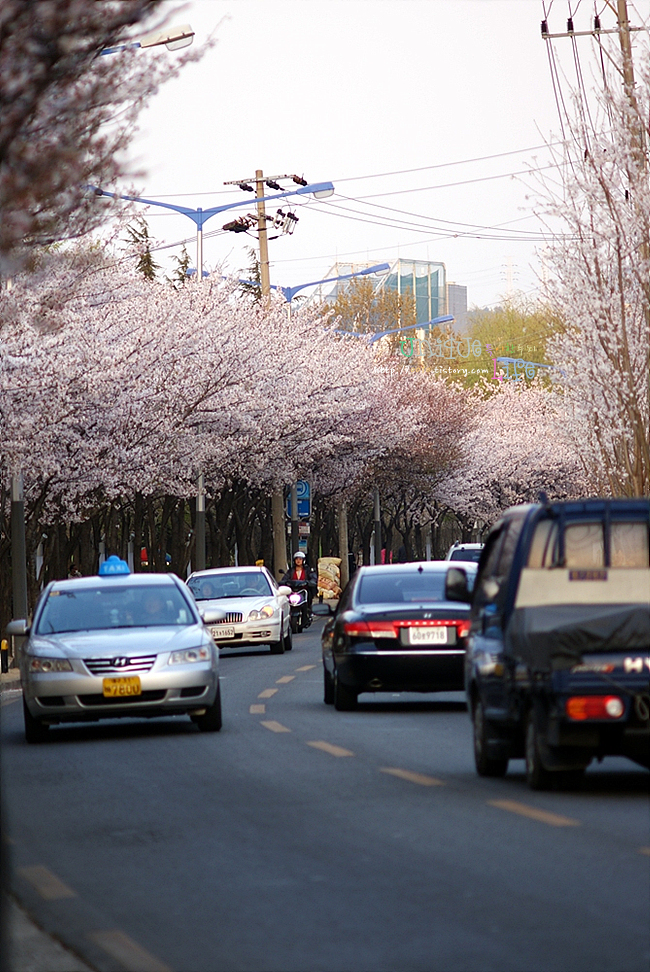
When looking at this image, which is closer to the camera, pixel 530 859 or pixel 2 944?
pixel 2 944

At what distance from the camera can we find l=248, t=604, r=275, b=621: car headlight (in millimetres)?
31625

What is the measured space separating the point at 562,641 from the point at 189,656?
5.80 meters

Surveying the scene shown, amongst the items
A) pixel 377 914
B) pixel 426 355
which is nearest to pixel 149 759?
pixel 377 914

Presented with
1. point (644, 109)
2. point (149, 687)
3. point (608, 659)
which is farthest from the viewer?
point (644, 109)

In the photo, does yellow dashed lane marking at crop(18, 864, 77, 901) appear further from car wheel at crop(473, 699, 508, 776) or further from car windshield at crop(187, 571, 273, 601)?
car windshield at crop(187, 571, 273, 601)

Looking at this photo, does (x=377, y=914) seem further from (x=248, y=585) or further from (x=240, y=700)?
(x=248, y=585)

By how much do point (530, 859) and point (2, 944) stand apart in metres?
3.88

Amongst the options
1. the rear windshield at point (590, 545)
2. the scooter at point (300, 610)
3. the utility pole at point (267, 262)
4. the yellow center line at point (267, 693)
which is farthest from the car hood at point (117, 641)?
the utility pole at point (267, 262)

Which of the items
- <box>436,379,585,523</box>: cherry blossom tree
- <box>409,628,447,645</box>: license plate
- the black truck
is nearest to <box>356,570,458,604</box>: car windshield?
<box>409,628,447,645</box>: license plate

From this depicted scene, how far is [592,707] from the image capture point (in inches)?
450

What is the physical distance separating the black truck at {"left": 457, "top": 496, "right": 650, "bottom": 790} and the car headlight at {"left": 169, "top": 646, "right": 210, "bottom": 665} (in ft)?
13.0

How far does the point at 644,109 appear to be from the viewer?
30312mm

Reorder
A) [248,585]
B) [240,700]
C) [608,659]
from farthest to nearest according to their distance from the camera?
1. [248,585]
2. [240,700]
3. [608,659]

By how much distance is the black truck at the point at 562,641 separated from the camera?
11.5 m
